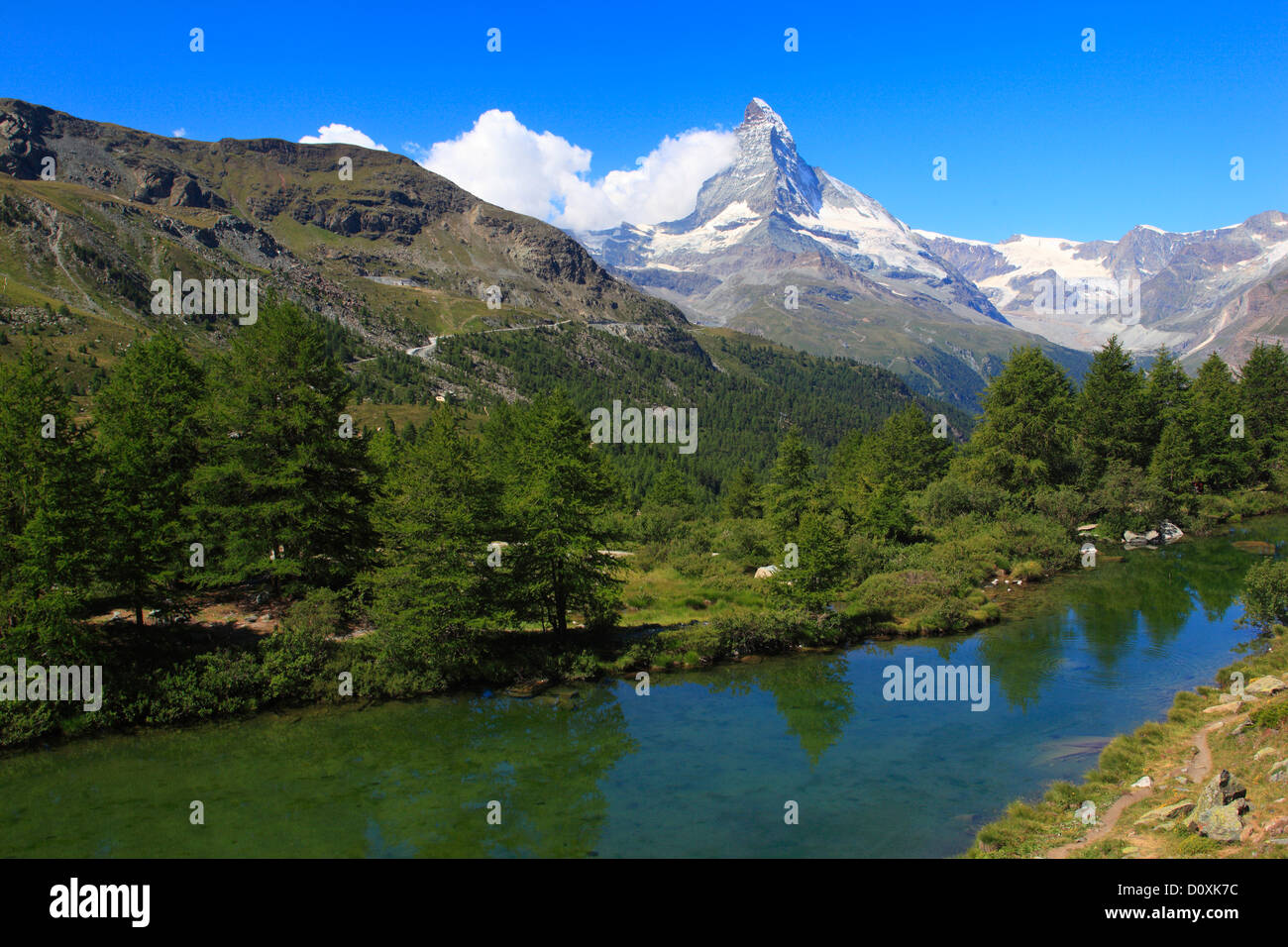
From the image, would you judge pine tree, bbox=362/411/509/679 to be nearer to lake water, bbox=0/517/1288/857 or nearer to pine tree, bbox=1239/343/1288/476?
lake water, bbox=0/517/1288/857

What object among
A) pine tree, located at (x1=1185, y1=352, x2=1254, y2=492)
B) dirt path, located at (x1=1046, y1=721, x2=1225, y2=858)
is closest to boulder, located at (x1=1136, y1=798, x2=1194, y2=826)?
dirt path, located at (x1=1046, y1=721, x2=1225, y2=858)

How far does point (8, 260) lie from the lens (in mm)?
195250

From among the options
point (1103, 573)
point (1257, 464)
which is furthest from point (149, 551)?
point (1257, 464)

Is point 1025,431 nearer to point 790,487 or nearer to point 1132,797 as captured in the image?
point 790,487

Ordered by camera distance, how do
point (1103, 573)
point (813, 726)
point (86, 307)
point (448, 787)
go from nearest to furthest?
1. point (448, 787)
2. point (813, 726)
3. point (1103, 573)
4. point (86, 307)

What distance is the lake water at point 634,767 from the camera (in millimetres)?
22688

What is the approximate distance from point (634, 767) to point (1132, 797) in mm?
16783

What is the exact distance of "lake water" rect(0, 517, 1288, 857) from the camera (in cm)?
2269

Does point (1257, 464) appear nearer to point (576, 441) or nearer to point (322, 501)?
point (576, 441)

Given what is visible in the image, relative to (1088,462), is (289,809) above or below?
below

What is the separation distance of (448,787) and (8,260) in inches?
9726

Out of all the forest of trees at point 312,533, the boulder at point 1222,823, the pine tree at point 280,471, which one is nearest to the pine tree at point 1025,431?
the forest of trees at point 312,533

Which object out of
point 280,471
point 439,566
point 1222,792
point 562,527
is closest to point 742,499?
point 562,527

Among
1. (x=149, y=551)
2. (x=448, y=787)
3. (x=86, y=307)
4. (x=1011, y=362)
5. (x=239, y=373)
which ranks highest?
(x=86, y=307)
